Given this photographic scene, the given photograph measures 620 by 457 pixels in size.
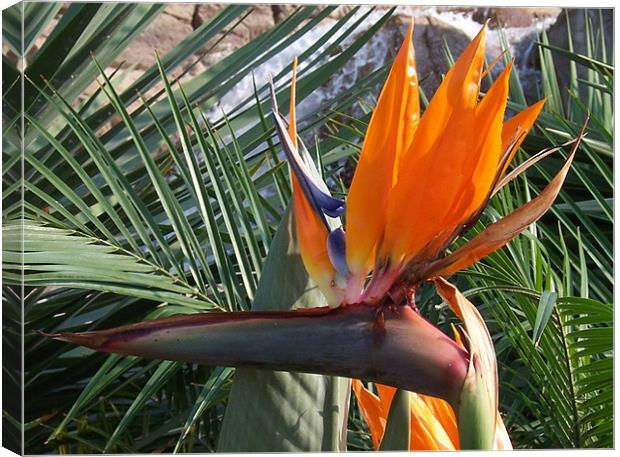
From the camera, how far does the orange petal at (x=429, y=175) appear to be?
526 mm

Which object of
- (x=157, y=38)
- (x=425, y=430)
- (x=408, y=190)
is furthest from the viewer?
(x=157, y=38)

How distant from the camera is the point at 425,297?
1.36 m

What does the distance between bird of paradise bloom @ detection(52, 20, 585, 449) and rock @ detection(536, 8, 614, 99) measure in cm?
104

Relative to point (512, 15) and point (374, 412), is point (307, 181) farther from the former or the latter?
point (512, 15)

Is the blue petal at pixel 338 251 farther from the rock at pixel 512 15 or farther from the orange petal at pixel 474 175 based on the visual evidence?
the rock at pixel 512 15

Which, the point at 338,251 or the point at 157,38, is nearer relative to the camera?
the point at 338,251

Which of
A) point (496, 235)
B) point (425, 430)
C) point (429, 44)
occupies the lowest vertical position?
point (425, 430)

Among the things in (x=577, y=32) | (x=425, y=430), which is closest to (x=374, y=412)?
(x=425, y=430)

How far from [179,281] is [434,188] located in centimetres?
72

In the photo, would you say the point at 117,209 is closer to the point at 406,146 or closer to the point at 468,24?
the point at 468,24

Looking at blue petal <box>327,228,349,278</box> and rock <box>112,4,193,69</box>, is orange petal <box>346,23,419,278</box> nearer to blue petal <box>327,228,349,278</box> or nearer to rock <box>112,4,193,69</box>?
blue petal <box>327,228,349,278</box>

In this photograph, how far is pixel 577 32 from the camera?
5.38 feet

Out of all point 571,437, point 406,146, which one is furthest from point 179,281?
point 406,146

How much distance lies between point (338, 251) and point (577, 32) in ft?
3.93
